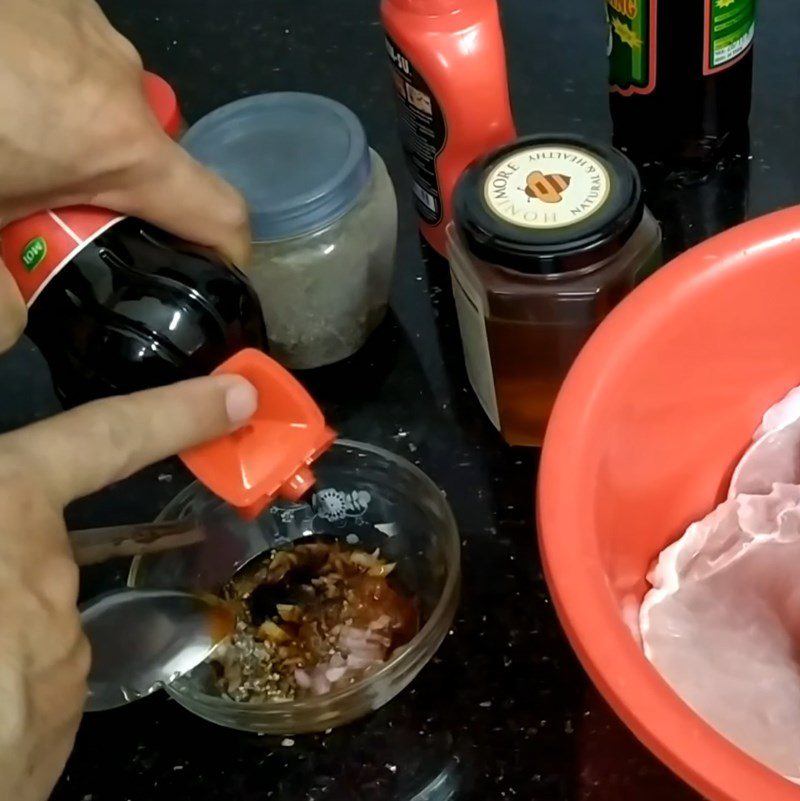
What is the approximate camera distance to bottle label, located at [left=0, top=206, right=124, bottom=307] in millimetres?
440

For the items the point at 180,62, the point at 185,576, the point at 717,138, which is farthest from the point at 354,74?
the point at 185,576

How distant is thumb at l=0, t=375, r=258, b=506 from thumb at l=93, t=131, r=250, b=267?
0.07 metres

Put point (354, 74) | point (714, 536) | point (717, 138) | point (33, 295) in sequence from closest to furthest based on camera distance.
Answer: point (33, 295)
point (714, 536)
point (717, 138)
point (354, 74)

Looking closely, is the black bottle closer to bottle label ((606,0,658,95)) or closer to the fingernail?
the fingernail

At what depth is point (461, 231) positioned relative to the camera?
1.82 feet

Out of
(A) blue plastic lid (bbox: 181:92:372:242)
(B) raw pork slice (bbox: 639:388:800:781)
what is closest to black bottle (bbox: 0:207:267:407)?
(A) blue plastic lid (bbox: 181:92:372:242)

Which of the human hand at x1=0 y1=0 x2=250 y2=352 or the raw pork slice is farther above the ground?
the human hand at x1=0 y1=0 x2=250 y2=352

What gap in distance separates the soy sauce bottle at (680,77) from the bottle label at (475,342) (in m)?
0.18

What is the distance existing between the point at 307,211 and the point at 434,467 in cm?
16

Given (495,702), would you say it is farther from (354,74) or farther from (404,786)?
(354,74)

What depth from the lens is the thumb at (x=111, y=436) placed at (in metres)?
0.38

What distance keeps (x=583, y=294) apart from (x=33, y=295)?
250 mm

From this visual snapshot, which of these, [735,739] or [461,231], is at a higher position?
[461,231]

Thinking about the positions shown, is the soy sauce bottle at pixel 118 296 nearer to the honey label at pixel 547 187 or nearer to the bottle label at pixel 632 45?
the honey label at pixel 547 187
